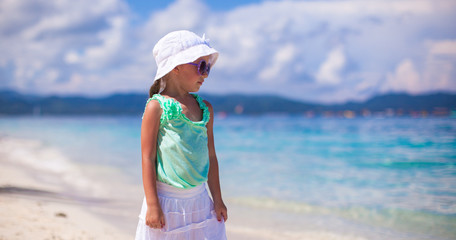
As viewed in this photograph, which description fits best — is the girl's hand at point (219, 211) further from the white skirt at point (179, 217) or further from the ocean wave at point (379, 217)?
the ocean wave at point (379, 217)

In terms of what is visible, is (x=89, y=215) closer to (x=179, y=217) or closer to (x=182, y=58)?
(x=179, y=217)

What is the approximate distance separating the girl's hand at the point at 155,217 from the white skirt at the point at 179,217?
0.03 m

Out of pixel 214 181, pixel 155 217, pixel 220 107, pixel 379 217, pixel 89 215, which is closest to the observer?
pixel 155 217

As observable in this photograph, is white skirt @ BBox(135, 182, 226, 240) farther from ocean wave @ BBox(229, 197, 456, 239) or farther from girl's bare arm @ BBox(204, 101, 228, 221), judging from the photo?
ocean wave @ BBox(229, 197, 456, 239)

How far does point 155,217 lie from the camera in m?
1.83

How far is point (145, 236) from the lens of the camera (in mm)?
1887

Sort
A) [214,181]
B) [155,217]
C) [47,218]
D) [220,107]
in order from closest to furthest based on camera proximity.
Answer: [155,217] < [214,181] < [47,218] < [220,107]

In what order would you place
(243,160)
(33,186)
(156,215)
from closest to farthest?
(156,215) → (33,186) → (243,160)

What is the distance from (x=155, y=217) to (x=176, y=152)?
315mm

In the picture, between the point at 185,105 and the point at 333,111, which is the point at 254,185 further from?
the point at 333,111

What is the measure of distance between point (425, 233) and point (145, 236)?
4865mm

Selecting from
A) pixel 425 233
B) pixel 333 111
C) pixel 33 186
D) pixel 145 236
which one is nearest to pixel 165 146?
pixel 145 236

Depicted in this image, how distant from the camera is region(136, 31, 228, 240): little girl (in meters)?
1.87

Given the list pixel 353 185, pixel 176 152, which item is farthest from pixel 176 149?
pixel 353 185
